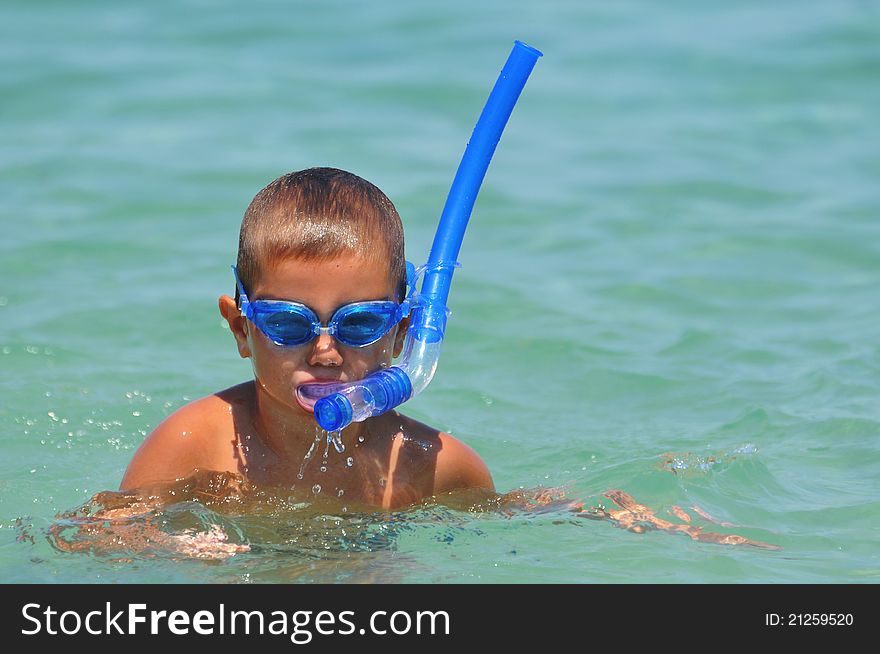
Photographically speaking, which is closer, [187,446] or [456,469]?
[187,446]

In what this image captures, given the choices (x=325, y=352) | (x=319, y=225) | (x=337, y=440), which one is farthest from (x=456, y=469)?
(x=319, y=225)

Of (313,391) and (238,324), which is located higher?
(238,324)

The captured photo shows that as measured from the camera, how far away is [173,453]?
3.82 meters

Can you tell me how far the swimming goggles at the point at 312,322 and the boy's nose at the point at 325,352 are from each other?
0.6 inches

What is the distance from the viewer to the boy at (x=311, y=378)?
352 cm

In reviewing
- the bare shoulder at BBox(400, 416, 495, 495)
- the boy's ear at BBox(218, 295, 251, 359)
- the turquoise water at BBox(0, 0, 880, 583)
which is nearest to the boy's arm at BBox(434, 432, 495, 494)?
the bare shoulder at BBox(400, 416, 495, 495)

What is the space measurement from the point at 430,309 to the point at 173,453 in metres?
0.86

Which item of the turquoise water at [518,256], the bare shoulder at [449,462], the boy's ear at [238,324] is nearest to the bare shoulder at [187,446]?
the turquoise water at [518,256]

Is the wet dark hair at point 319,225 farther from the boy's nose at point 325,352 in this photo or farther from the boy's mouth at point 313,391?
the boy's mouth at point 313,391

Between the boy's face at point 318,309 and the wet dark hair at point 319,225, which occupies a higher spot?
the wet dark hair at point 319,225

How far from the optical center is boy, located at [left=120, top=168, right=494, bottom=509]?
3.52 meters

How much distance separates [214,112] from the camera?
8.92m

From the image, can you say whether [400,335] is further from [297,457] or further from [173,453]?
[173,453]

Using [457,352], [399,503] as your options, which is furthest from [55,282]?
[399,503]
